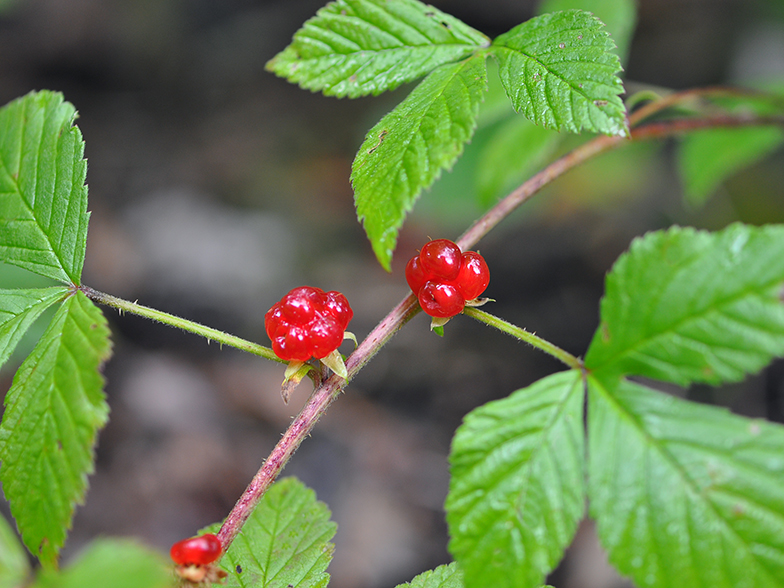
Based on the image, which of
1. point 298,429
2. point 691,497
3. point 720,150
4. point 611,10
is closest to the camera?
point 691,497

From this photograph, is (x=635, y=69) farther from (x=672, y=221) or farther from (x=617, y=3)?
(x=617, y=3)

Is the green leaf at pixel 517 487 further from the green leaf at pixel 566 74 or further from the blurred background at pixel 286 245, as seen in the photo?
the blurred background at pixel 286 245

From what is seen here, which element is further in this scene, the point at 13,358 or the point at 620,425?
the point at 13,358

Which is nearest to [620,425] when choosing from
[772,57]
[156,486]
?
[156,486]

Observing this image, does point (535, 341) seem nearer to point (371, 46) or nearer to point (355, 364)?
point (355, 364)

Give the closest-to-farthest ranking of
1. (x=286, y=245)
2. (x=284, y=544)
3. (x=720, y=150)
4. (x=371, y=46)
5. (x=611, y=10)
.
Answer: (x=284, y=544), (x=371, y=46), (x=611, y=10), (x=720, y=150), (x=286, y=245)

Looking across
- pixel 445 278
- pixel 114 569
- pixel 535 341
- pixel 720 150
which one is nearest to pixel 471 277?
pixel 445 278

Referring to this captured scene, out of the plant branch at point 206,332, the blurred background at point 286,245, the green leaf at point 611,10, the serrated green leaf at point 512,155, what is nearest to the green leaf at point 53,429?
the plant branch at point 206,332
